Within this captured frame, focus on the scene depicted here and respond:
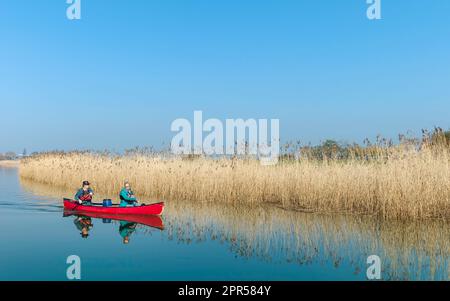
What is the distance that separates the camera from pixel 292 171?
624 inches

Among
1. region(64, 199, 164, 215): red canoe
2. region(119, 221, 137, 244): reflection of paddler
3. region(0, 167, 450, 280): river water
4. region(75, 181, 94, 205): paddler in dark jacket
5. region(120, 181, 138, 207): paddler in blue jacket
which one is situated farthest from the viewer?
region(75, 181, 94, 205): paddler in dark jacket

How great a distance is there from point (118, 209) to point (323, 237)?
6.28 metres

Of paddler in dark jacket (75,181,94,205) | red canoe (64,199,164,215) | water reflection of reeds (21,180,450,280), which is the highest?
paddler in dark jacket (75,181,94,205)

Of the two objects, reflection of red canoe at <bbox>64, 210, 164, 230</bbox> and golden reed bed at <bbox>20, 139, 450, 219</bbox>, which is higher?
golden reed bed at <bbox>20, 139, 450, 219</bbox>

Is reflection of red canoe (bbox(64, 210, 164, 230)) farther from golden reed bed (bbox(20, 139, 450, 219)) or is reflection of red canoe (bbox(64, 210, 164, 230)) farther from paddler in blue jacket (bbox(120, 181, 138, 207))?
golden reed bed (bbox(20, 139, 450, 219))

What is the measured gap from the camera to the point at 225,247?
9125mm

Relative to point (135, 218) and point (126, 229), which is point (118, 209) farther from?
point (126, 229)

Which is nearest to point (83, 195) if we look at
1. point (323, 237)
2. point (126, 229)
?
point (126, 229)

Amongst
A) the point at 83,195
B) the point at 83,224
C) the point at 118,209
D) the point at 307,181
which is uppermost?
the point at 307,181

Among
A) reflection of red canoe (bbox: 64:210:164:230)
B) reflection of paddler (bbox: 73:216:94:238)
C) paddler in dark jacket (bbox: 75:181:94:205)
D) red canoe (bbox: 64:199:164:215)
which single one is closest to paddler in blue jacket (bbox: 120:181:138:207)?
red canoe (bbox: 64:199:164:215)

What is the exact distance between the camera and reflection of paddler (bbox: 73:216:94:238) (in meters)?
11.0

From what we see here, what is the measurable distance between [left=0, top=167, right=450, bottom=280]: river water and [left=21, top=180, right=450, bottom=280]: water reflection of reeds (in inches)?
0.7
